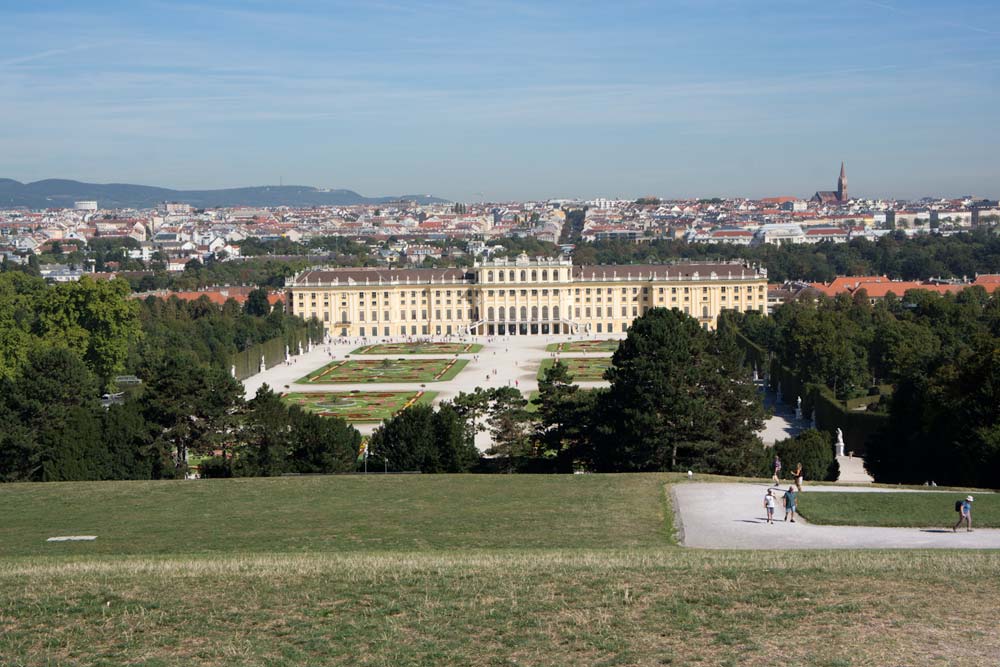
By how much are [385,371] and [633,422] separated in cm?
3504

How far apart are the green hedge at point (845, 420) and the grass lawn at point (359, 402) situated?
44.8 feet

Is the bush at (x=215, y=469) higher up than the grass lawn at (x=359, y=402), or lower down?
higher up

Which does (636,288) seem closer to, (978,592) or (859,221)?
(978,592)

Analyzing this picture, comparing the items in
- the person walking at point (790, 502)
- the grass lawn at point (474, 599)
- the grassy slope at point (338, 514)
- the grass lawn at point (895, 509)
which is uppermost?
the grass lawn at point (474, 599)

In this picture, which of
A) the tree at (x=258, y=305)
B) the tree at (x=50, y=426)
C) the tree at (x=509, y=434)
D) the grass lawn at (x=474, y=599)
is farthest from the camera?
the tree at (x=258, y=305)

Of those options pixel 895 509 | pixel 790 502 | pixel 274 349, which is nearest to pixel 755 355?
pixel 274 349

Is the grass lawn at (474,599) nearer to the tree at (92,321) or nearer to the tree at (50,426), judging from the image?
the tree at (50,426)

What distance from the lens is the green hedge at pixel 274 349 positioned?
197 ft

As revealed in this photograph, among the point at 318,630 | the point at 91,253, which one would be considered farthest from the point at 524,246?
the point at 318,630

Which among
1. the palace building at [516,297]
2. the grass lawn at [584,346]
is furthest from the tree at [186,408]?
the palace building at [516,297]

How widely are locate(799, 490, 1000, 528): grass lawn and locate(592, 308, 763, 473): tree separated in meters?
6.03

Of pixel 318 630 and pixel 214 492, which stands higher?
pixel 318 630

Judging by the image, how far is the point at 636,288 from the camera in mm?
86125

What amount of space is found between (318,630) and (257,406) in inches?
729
